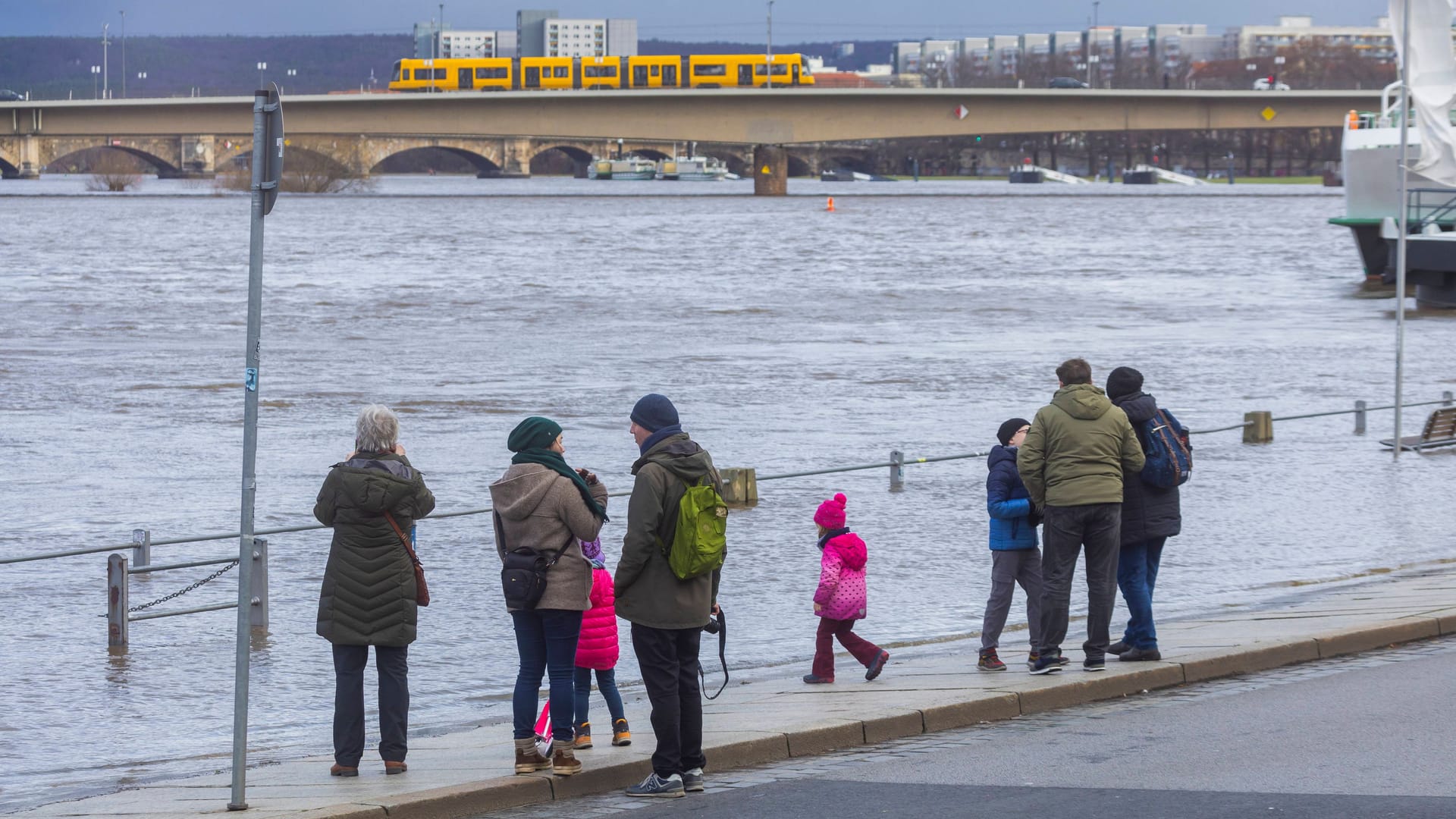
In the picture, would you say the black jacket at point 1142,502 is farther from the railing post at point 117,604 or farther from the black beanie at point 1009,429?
the railing post at point 117,604

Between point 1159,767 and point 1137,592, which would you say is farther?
point 1137,592

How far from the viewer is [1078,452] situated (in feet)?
33.0

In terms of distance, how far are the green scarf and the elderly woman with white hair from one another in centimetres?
46

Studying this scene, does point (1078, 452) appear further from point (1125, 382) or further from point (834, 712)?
point (834, 712)

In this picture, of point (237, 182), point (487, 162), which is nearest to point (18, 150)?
point (237, 182)

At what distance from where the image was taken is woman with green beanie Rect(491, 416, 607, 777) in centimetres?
809

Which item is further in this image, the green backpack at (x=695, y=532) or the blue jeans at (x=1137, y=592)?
the blue jeans at (x=1137, y=592)

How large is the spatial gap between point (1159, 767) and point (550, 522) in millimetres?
2807

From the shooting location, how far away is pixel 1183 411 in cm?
2684

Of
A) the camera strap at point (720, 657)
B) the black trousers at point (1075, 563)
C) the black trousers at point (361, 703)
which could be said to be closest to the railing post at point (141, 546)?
the camera strap at point (720, 657)

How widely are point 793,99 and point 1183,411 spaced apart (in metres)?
76.5

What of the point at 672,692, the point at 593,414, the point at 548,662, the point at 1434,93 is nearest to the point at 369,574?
the point at 548,662

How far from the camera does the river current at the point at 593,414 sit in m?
12.0

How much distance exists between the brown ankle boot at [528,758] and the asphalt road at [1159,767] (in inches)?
10.3
